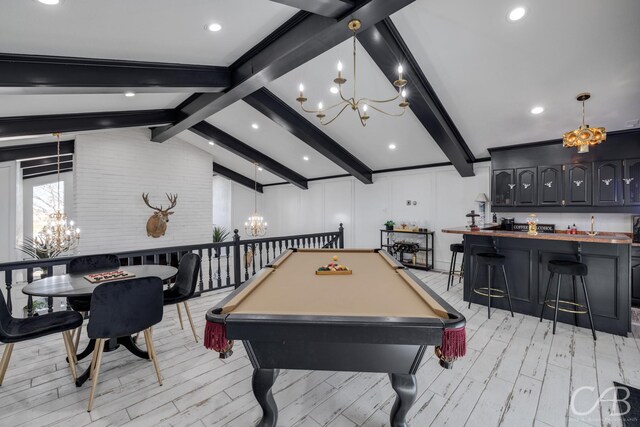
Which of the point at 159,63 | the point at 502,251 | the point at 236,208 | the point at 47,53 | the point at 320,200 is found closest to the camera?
the point at 47,53

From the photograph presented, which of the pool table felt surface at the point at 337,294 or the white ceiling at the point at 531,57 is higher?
the white ceiling at the point at 531,57

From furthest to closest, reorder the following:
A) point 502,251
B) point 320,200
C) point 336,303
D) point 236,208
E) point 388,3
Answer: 1. point 236,208
2. point 320,200
3. point 502,251
4. point 388,3
5. point 336,303

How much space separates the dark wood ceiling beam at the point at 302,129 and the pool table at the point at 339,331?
3.96 m

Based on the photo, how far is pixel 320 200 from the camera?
9.19m

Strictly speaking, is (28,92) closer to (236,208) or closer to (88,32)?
(88,32)

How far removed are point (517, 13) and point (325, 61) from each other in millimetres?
2197

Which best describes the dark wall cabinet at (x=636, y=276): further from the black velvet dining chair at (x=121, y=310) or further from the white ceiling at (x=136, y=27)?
the black velvet dining chair at (x=121, y=310)

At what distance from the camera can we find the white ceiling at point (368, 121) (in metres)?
3.93

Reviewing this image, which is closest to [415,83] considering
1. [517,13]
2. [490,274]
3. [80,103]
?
[517,13]

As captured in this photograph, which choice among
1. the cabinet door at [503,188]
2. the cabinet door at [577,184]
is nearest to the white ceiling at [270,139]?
the cabinet door at [503,188]

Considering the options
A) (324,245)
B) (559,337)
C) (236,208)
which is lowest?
(559,337)

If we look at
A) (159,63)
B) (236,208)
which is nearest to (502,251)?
(159,63)

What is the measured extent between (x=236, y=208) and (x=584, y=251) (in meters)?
9.28

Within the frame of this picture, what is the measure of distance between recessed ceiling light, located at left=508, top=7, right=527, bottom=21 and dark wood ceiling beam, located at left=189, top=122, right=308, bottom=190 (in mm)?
5937
